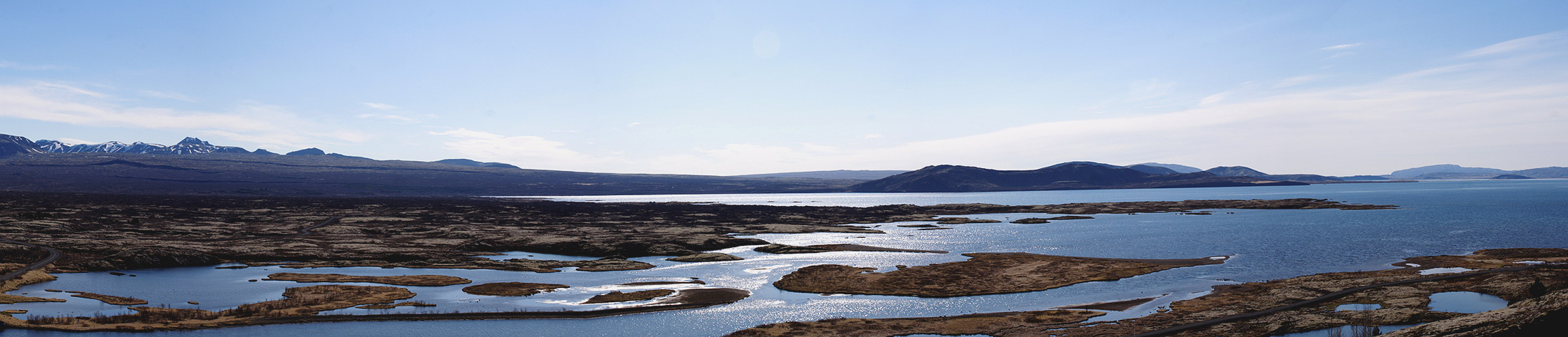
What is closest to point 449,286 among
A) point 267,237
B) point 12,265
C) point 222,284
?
point 222,284

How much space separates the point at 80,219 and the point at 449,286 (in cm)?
10838

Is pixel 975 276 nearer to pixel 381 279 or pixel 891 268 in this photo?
pixel 891 268

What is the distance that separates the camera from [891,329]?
45.2m

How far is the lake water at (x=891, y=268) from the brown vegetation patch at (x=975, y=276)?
2.02 metres

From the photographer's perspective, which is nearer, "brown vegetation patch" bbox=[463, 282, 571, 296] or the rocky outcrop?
the rocky outcrop

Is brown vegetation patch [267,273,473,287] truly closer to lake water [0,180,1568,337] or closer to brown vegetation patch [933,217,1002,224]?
lake water [0,180,1568,337]

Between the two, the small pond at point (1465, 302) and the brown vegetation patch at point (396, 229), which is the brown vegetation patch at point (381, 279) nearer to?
the brown vegetation patch at point (396, 229)

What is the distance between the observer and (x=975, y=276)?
68688 millimetres

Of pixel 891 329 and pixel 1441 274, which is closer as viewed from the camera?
pixel 891 329

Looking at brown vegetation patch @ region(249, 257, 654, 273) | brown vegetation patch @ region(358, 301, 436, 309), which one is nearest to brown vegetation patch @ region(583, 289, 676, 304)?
brown vegetation patch @ region(358, 301, 436, 309)

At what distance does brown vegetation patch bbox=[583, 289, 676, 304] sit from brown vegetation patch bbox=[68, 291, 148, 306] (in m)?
32.3

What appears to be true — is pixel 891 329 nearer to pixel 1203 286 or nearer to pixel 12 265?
pixel 1203 286

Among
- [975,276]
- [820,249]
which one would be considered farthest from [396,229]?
[975,276]

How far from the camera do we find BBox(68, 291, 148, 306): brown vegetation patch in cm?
5434
